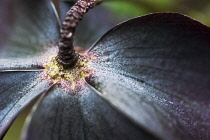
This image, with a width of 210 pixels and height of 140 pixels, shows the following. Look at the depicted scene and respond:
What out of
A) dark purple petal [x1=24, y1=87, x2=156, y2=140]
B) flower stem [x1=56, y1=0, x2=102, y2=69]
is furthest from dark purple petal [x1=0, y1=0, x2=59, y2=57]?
dark purple petal [x1=24, y1=87, x2=156, y2=140]

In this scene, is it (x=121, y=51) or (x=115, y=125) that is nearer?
(x=115, y=125)

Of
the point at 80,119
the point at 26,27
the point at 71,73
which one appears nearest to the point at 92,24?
the point at 26,27

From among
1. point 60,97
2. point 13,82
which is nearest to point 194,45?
point 60,97

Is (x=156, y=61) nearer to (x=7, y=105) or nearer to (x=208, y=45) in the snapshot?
(x=208, y=45)

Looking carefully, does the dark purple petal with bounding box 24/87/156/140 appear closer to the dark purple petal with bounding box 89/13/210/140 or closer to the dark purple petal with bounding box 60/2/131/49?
the dark purple petal with bounding box 89/13/210/140

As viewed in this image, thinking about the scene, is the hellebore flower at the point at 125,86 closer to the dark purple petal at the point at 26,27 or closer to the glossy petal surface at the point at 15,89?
the glossy petal surface at the point at 15,89
